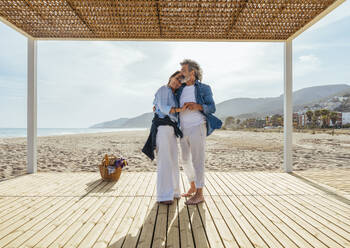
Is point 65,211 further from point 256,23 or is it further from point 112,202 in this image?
point 256,23

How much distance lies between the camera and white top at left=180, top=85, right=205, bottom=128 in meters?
2.27

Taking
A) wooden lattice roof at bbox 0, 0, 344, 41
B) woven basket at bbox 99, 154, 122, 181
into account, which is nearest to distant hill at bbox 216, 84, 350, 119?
wooden lattice roof at bbox 0, 0, 344, 41

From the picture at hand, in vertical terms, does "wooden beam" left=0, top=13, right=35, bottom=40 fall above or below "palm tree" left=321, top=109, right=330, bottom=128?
above

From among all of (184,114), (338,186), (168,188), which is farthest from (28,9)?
(338,186)

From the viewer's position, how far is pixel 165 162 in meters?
2.20

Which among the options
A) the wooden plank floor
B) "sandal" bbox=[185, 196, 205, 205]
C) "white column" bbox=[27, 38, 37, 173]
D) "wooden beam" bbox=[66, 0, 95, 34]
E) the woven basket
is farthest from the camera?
"white column" bbox=[27, 38, 37, 173]

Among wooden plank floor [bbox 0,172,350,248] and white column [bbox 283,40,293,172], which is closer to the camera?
wooden plank floor [bbox 0,172,350,248]

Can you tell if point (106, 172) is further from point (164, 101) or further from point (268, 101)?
point (268, 101)

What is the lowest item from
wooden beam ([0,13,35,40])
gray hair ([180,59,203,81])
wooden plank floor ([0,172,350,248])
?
wooden plank floor ([0,172,350,248])

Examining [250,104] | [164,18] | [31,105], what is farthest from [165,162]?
[250,104]

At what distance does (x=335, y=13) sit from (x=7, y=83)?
174 feet

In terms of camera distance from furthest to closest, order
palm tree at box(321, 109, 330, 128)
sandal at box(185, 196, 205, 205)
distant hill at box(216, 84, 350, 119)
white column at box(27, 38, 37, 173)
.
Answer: distant hill at box(216, 84, 350, 119) → palm tree at box(321, 109, 330, 128) → white column at box(27, 38, 37, 173) → sandal at box(185, 196, 205, 205)

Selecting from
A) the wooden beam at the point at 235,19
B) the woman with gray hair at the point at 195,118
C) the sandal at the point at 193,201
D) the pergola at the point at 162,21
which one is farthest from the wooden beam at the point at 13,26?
the sandal at the point at 193,201

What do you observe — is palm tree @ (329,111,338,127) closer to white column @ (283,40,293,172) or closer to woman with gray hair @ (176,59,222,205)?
→ white column @ (283,40,293,172)
